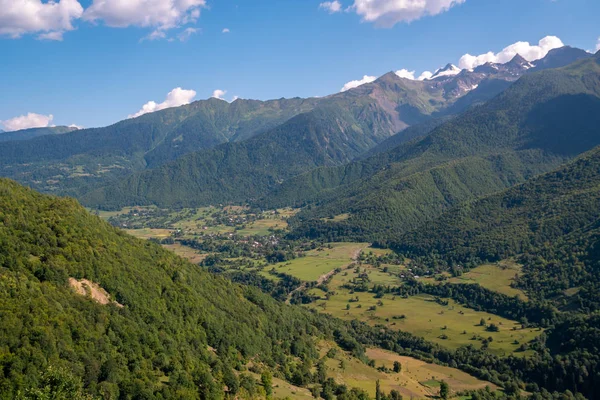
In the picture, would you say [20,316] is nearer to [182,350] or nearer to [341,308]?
[182,350]

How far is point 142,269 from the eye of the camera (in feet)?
309

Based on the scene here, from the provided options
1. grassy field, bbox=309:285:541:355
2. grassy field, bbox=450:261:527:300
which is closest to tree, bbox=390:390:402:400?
grassy field, bbox=309:285:541:355

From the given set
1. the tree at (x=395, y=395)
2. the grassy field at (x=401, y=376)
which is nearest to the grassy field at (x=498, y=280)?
the grassy field at (x=401, y=376)

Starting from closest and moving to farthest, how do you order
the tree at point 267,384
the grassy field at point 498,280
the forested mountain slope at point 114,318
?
the forested mountain slope at point 114,318 → the tree at point 267,384 → the grassy field at point 498,280

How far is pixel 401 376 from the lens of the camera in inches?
4304

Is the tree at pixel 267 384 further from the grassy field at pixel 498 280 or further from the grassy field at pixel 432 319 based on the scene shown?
the grassy field at pixel 498 280

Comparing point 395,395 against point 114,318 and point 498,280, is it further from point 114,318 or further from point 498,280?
point 498,280

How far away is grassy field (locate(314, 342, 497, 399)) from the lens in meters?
98.8

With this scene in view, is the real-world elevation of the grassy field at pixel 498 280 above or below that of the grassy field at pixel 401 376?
below

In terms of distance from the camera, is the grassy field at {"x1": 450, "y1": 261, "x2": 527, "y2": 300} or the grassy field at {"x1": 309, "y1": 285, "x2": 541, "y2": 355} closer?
the grassy field at {"x1": 309, "y1": 285, "x2": 541, "y2": 355}

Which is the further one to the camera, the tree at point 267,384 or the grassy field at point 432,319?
the grassy field at point 432,319

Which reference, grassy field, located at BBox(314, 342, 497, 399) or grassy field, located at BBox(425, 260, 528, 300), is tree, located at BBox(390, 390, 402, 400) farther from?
grassy field, located at BBox(425, 260, 528, 300)

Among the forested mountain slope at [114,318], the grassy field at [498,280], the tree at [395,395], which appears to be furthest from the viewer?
the grassy field at [498,280]

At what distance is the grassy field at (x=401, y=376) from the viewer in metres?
98.8
